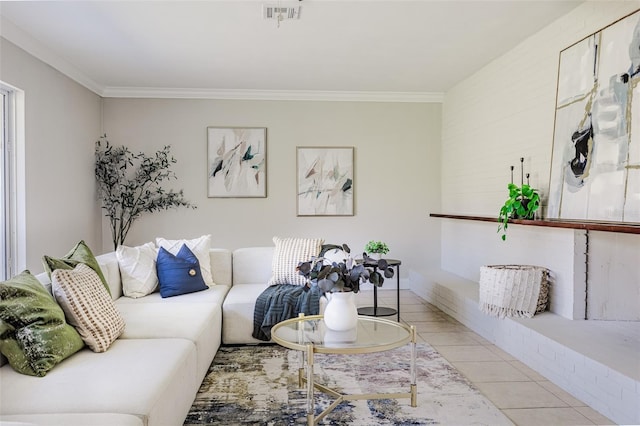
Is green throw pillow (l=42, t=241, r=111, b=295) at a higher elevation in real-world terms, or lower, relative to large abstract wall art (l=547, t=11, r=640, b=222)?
lower

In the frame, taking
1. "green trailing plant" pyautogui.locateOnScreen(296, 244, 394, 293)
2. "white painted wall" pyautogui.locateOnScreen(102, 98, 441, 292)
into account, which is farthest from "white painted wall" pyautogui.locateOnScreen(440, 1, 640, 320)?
"green trailing plant" pyautogui.locateOnScreen(296, 244, 394, 293)

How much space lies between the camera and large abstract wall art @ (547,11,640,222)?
2.95 metres

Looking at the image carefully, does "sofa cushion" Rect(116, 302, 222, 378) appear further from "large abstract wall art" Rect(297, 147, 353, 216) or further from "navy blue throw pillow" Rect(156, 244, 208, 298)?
"large abstract wall art" Rect(297, 147, 353, 216)

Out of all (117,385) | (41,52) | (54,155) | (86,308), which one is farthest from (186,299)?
(41,52)

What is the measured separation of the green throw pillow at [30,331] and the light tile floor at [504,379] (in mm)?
2304

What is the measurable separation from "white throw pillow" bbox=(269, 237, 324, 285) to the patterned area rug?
2.04 feet

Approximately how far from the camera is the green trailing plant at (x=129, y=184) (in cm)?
572

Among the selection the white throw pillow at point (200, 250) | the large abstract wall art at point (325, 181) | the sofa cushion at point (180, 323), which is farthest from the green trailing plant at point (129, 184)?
the sofa cushion at point (180, 323)

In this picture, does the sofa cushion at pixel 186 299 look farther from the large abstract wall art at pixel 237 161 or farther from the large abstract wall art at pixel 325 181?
the large abstract wall art at pixel 325 181

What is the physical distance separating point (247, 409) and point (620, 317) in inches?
106

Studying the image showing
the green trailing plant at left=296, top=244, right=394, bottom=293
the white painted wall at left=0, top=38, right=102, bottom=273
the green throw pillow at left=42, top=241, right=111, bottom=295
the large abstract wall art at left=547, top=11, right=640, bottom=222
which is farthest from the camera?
the white painted wall at left=0, top=38, right=102, bottom=273

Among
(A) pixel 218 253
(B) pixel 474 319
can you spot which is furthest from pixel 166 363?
(B) pixel 474 319

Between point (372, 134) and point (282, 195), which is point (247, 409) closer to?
point (282, 195)

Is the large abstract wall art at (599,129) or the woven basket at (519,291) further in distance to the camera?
the woven basket at (519,291)
